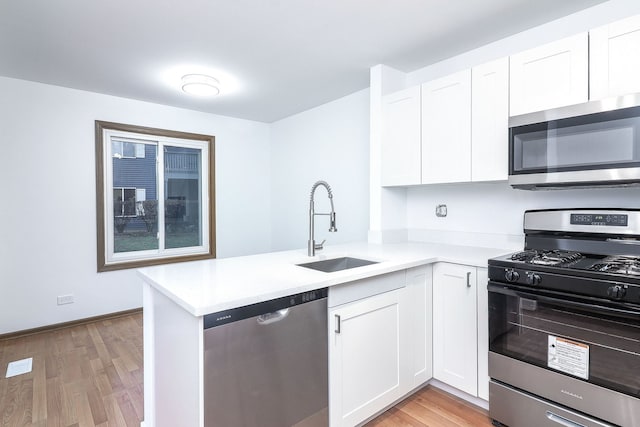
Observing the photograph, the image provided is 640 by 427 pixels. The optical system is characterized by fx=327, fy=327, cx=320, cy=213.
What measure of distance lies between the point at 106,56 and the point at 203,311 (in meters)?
2.55

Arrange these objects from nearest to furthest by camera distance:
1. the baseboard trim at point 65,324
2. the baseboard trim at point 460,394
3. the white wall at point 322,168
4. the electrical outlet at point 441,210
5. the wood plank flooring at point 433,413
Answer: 1. the wood plank flooring at point 433,413
2. the baseboard trim at point 460,394
3. the electrical outlet at point 441,210
4. the baseboard trim at point 65,324
5. the white wall at point 322,168

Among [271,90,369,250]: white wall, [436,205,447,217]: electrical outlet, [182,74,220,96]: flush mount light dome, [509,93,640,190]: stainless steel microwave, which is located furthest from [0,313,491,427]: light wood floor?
[182,74,220,96]: flush mount light dome

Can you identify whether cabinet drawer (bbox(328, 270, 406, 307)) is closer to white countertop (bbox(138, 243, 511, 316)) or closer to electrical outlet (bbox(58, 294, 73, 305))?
white countertop (bbox(138, 243, 511, 316))

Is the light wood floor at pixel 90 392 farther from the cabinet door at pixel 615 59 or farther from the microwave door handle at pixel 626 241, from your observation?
the cabinet door at pixel 615 59

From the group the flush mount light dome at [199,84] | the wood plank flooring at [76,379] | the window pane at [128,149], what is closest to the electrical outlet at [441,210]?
the flush mount light dome at [199,84]

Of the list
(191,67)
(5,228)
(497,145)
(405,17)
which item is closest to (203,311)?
(497,145)

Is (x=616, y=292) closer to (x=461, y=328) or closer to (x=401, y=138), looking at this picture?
(x=461, y=328)

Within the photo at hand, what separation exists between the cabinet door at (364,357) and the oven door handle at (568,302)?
54 centimetres

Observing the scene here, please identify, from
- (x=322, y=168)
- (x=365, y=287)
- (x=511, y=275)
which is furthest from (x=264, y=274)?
(x=322, y=168)

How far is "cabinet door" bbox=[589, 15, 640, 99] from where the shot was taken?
1.56 m

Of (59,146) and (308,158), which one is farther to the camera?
(308,158)

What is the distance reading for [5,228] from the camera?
3.05 metres

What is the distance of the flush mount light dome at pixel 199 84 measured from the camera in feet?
9.77

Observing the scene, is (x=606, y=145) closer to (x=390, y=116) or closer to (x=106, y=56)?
(x=390, y=116)
